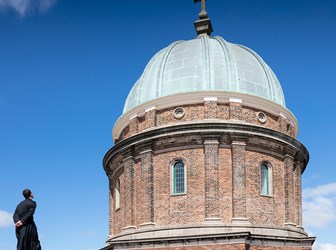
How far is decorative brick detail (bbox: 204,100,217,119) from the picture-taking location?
1362 inches

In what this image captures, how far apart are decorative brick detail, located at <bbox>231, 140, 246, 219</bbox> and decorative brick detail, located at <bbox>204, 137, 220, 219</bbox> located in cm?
90

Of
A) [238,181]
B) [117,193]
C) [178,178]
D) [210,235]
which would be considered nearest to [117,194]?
[117,193]

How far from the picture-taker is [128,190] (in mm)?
35562

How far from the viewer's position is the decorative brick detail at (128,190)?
3516 cm

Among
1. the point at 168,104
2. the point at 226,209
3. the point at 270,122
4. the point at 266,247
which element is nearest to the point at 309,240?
the point at 266,247

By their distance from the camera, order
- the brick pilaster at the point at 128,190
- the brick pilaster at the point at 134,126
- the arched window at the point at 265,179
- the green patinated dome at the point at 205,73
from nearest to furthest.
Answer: the arched window at the point at 265,179 → the brick pilaster at the point at 128,190 → the green patinated dome at the point at 205,73 → the brick pilaster at the point at 134,126

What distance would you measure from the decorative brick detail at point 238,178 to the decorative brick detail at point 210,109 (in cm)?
189

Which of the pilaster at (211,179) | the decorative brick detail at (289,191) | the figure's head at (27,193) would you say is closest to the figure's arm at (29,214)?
the figure's head at (27,193)

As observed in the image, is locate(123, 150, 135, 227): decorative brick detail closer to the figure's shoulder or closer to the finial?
the finial

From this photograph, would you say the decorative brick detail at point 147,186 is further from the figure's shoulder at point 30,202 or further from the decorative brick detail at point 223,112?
the figure's shoulder at point 30,202

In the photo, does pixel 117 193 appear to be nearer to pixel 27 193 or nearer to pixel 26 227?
pixel 27 193

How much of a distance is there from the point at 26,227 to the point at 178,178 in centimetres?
2144

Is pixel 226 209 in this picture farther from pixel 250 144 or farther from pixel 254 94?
pixel 254 94

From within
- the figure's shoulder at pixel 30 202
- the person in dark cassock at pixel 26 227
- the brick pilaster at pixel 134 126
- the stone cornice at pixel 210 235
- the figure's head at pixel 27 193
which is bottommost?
the person in dark cassock at pixel 26 227
